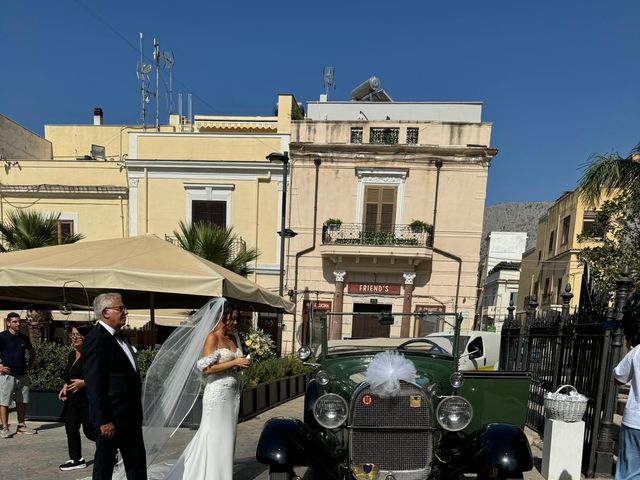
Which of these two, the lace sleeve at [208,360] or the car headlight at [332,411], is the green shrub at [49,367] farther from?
the car headlight at [332,411]

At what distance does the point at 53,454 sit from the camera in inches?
188

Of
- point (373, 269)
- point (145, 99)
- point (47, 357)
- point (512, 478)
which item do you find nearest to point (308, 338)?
point (512, 478)

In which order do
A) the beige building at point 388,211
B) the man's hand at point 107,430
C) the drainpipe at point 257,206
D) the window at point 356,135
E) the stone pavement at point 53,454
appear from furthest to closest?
the window at point 356,135
the drainpipe at point 257,206
the beige building at point 388,211
the stone pavement at point 53,454
the man's hand at point 107,430

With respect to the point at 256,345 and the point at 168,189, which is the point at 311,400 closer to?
the point at 256,345

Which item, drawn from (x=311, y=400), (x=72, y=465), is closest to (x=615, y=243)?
(x=311, y=400)

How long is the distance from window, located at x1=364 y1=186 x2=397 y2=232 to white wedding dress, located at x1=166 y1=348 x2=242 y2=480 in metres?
14.1

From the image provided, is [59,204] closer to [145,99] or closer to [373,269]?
[145,99]

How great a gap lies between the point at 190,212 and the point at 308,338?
13.8 meters

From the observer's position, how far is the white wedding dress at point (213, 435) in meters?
3.60

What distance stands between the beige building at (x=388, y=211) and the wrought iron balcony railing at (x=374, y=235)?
0.13ft

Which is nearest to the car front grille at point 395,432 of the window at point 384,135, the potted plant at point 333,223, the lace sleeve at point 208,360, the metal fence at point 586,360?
the lace sleeve at point 208,360

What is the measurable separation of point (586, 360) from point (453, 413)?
2.60m

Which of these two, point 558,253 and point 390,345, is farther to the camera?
point 558,253

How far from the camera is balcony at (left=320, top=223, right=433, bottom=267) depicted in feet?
55.2
